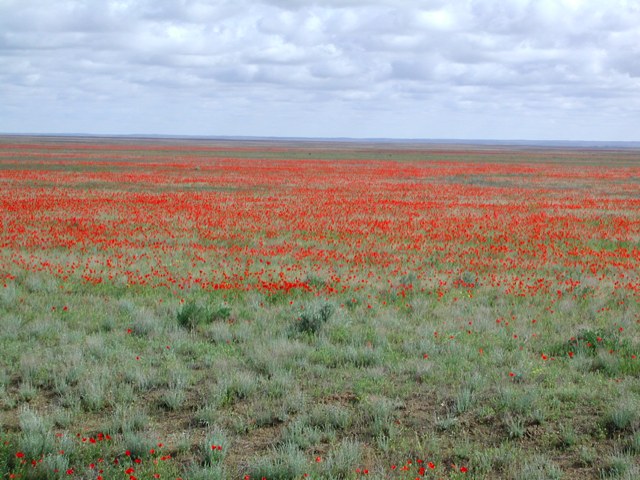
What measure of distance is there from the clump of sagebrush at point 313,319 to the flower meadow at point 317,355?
0.03 m

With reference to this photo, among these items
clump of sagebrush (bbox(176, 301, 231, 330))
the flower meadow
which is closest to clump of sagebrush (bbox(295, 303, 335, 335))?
the flower meadow

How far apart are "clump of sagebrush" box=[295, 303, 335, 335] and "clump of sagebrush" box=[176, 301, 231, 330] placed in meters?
1.18

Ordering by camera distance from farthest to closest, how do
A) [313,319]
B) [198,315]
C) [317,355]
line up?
[198,315] → [313,319] → [317,355]

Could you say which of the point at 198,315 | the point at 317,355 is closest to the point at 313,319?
the point at 317,355

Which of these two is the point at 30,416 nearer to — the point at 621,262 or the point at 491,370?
the point at 491,370

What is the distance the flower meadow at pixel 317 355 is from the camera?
555 centimetres

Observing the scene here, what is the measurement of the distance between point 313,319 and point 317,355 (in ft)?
4.00

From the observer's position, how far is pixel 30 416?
19.9 feet

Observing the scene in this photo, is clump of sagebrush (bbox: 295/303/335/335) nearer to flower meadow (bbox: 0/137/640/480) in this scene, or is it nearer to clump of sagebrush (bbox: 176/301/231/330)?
flower meadow (bbox: 0/137/640/480)

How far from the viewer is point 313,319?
30.3 feet

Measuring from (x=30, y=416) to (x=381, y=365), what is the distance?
383 cm

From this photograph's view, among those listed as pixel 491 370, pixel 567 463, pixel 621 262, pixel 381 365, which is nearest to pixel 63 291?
pixel 381 365

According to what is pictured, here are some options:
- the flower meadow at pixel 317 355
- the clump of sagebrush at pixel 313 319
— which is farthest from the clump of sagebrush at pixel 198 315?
the clump of sagebrush at pixel 313 319

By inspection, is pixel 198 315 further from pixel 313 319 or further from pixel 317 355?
pixel 317 355
